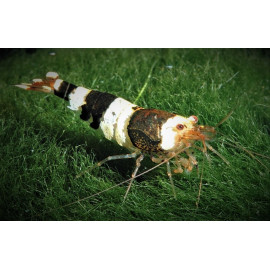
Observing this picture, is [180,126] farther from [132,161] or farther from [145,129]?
[132,161]

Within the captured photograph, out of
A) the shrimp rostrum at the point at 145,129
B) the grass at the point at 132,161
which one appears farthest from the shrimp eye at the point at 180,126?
the grass at the point at 132,161

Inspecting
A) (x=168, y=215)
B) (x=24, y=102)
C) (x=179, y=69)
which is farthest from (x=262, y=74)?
(x=24, y=102)

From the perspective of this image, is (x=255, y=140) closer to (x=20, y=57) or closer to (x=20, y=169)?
(x=20, y=169)

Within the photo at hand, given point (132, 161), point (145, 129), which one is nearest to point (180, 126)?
point (145, 129)

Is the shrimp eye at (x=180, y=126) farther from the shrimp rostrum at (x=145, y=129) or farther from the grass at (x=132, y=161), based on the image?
the grass at (x=132, y=161)

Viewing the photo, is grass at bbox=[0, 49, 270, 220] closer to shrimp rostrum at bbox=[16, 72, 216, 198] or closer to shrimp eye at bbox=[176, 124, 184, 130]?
shrimp rostrum at bbox=[16, 72, 216, 198]

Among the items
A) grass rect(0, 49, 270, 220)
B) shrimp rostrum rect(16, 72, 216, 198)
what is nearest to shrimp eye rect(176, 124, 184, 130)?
shrimp rostrum rect(16, 72, 216, 198)
